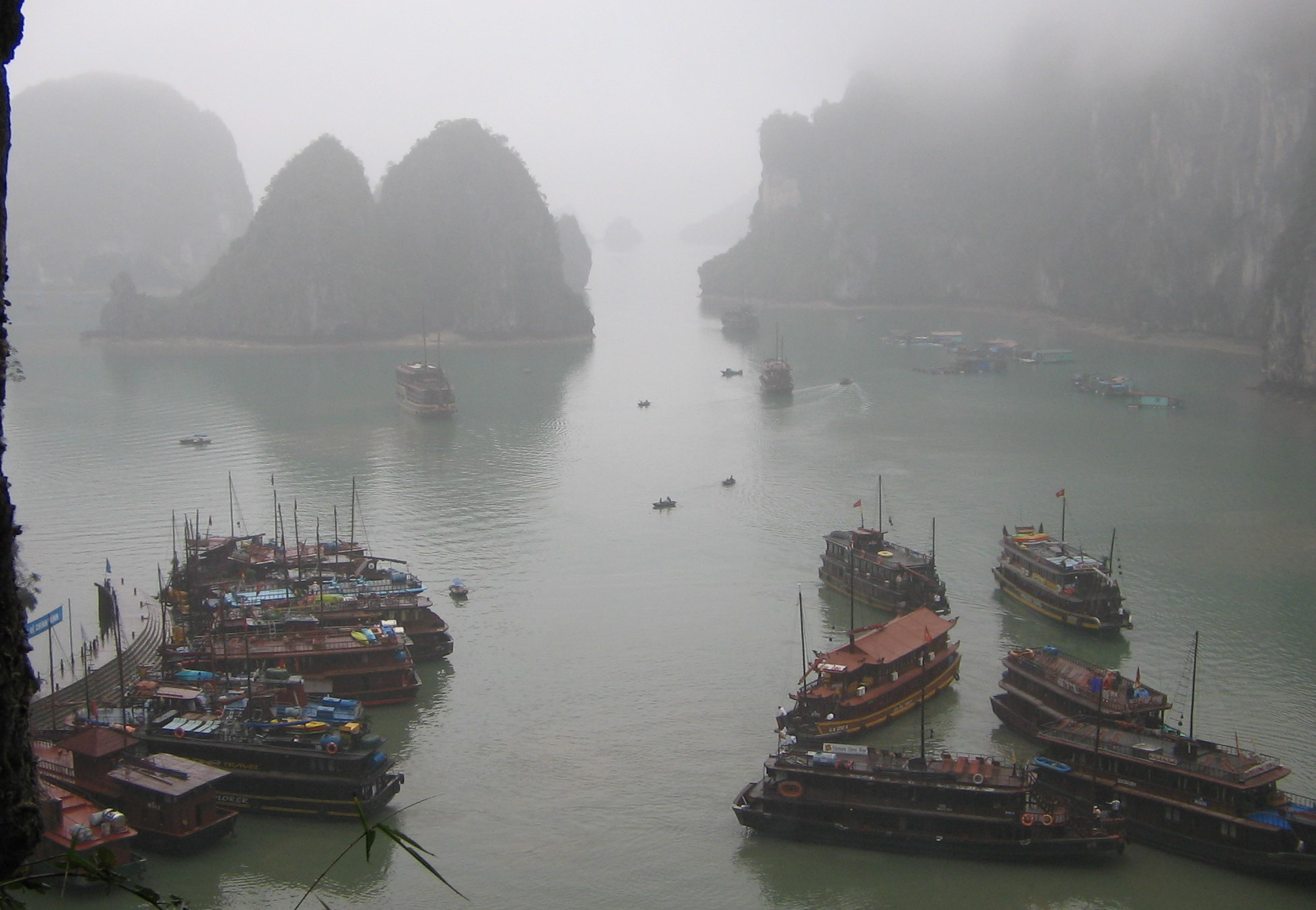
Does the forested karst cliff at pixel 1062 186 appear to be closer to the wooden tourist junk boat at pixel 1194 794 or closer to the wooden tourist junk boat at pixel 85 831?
the wooden tourist junk boat at pixel 1194 794

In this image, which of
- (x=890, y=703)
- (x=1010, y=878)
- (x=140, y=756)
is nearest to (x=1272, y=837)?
(x=1010, y=878)

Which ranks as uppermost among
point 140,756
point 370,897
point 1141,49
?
point 1141,49

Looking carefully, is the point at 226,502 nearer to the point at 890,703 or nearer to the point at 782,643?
the point at 782,643

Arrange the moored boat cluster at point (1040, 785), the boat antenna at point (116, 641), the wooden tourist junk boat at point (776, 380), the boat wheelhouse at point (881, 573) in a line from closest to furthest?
the moored boat cluster at point (1040, 785) < the boat antenna at point (116, 641) < the boat wheelhouse at point (881, 573) < the wooden tourist junk boat at point (776, 380)

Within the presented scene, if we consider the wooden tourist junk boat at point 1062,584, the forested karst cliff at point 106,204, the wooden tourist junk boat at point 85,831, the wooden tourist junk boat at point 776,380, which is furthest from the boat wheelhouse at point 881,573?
the forested karst cliff at point 106,204

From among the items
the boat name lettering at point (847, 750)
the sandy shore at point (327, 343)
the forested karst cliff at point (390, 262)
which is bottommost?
the boat name lettering at point (847, 750)

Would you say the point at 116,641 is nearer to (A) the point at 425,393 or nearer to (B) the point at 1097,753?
(B) the point at 1097,753

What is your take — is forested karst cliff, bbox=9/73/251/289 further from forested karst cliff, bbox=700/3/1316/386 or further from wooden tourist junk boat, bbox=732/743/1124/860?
wooden tourist junk boat, bbox=732/743/1124/860
